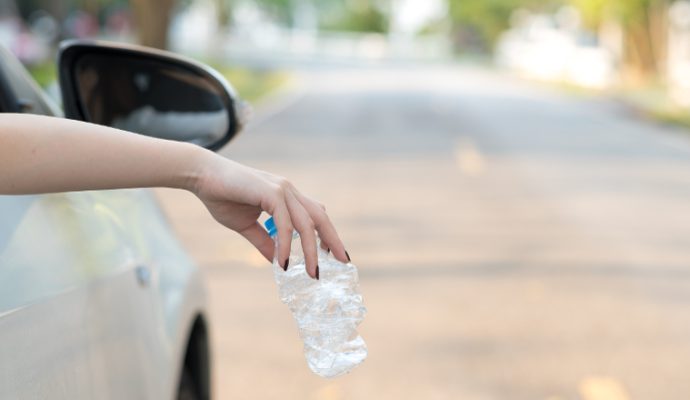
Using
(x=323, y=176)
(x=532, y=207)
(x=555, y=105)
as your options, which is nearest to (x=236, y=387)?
(x=532, y=207)

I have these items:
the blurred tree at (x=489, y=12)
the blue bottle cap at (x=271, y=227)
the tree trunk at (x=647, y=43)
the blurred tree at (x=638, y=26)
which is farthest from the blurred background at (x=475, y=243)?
the blurred tree at (x=489, y=12)

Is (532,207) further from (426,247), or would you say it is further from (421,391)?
(421,391)

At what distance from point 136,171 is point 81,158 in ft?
0.30

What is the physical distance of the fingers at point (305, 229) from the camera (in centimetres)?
194

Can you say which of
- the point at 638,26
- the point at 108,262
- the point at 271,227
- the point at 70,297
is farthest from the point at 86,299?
the point at 638,26

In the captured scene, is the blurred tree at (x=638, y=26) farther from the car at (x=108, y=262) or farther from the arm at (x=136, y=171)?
the arm at (x=136, y=171)

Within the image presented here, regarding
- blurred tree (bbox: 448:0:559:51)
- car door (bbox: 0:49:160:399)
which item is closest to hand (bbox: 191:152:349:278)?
car door (bbox: 0:49:160:399)

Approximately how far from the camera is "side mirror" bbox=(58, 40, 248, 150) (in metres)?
2.87

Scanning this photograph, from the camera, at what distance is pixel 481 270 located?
Answer: 8.60 meters

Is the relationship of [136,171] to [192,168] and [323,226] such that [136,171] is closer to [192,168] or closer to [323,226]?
[192,168]

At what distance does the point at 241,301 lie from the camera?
7480mm

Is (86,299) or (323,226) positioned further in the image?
(86,299)

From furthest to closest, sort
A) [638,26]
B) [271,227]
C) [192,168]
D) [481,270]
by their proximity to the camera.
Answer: [638,26] → [481,270] → [271,227] → [192,168]

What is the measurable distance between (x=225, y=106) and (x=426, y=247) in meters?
6.69
